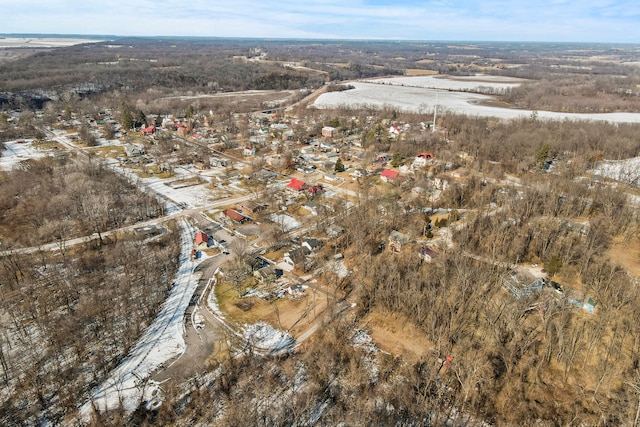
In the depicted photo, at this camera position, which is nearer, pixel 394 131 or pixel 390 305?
pixel 390 305

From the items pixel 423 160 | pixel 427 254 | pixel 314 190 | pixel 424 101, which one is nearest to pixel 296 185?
pixel 314 190

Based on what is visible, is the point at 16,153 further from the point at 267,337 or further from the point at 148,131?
the point at 267,337

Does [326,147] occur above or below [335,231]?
above

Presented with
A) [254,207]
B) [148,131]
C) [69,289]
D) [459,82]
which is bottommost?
[69,289]

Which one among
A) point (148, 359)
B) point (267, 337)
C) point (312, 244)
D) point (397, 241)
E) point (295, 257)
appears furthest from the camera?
point (312, 244)

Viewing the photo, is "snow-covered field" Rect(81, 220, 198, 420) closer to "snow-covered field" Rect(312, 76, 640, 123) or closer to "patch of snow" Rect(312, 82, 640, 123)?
"patch of snow" Rect(312, 82, 640, 123)

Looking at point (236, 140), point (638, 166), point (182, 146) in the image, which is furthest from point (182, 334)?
point (638, 166)
